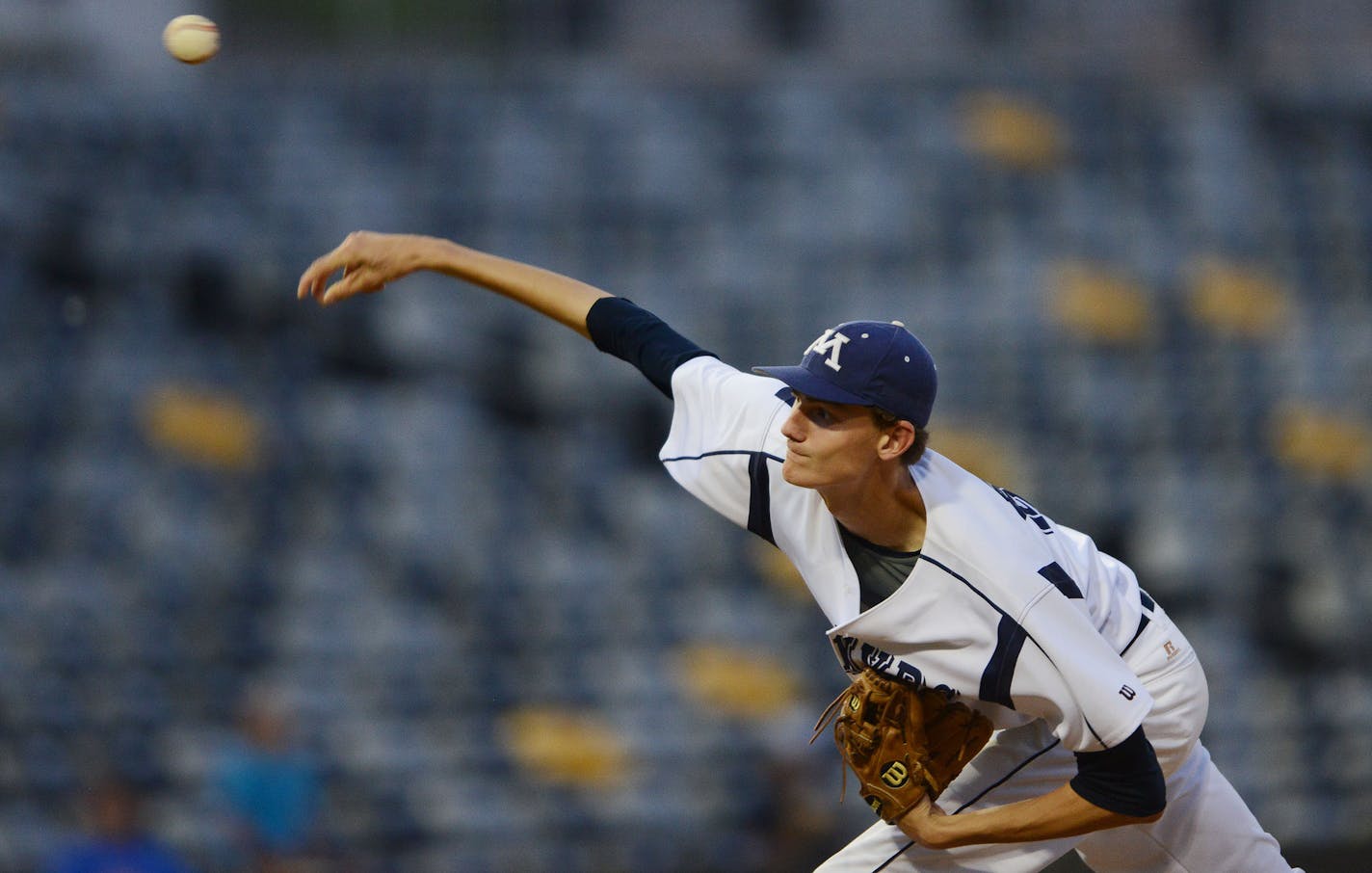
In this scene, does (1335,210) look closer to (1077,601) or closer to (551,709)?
(551,709)

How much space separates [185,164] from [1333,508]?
750cm

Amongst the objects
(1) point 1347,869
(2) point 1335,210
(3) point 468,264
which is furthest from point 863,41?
(3) point 468,264

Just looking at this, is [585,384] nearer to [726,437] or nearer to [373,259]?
[373,259]

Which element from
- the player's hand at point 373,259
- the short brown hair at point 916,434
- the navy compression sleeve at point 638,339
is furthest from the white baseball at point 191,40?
the short brown hair at point 916,434

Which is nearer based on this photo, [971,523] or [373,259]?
[971,523]

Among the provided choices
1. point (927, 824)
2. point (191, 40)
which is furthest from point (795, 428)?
point (191, 40)

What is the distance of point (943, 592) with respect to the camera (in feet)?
9.92

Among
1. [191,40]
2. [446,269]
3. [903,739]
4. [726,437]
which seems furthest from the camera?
[191,40]

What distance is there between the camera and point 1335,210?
37.1 ft

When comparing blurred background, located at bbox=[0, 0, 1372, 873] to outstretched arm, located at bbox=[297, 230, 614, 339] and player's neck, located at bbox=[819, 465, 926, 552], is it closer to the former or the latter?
outstretched arm, located at bbox=[297, 230, 614, 339]

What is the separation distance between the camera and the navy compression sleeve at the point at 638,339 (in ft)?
11.5

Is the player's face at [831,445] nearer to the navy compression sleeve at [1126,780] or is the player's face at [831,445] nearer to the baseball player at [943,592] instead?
the baseball player at [943,592]

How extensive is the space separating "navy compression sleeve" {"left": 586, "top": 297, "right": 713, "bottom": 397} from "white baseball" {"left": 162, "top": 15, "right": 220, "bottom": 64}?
192 cm

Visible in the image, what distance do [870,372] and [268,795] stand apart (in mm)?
4946
